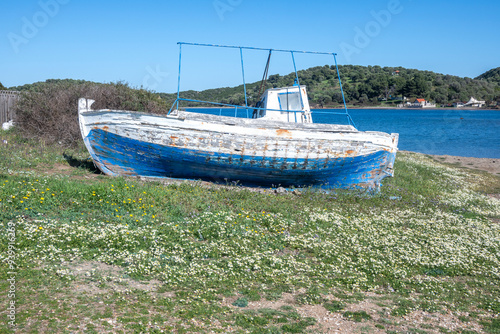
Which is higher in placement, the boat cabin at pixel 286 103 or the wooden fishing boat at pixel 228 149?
the boat cabin at pixel 286 103

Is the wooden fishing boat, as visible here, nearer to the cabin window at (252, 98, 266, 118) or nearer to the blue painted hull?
the blue painted hull

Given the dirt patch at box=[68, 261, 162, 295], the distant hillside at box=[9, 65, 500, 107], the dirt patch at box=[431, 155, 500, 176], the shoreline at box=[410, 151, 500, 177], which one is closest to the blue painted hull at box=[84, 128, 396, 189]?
the dirt patch at box=[68, 261, 162, 295]

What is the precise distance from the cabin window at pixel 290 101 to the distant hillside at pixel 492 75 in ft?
595

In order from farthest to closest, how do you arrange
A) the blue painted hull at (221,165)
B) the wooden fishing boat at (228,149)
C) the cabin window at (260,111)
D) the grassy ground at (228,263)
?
the cabin window at (260,111) → the blue painted hull at (221,165) → the wooden fishing boat at (228,149) → the grassy ground at (228,263)

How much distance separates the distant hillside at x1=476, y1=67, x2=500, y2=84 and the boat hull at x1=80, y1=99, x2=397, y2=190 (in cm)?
18406

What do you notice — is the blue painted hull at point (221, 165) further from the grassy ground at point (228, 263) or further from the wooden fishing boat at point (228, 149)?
the grassy ground at point (228, 263)

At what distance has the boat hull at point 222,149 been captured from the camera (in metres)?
14.6

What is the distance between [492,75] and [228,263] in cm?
20849

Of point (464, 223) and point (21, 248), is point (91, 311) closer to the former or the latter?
point (21, 248)

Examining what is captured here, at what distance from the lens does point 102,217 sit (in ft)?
32.5

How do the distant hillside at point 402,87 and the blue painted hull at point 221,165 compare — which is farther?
the distant hillside at point 402,87

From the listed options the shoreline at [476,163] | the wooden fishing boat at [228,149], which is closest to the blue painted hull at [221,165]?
the wooden fishing boat at [228,149]

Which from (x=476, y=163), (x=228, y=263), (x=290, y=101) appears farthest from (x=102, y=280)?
(x=476, y=163)

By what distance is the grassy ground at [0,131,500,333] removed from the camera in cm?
645
